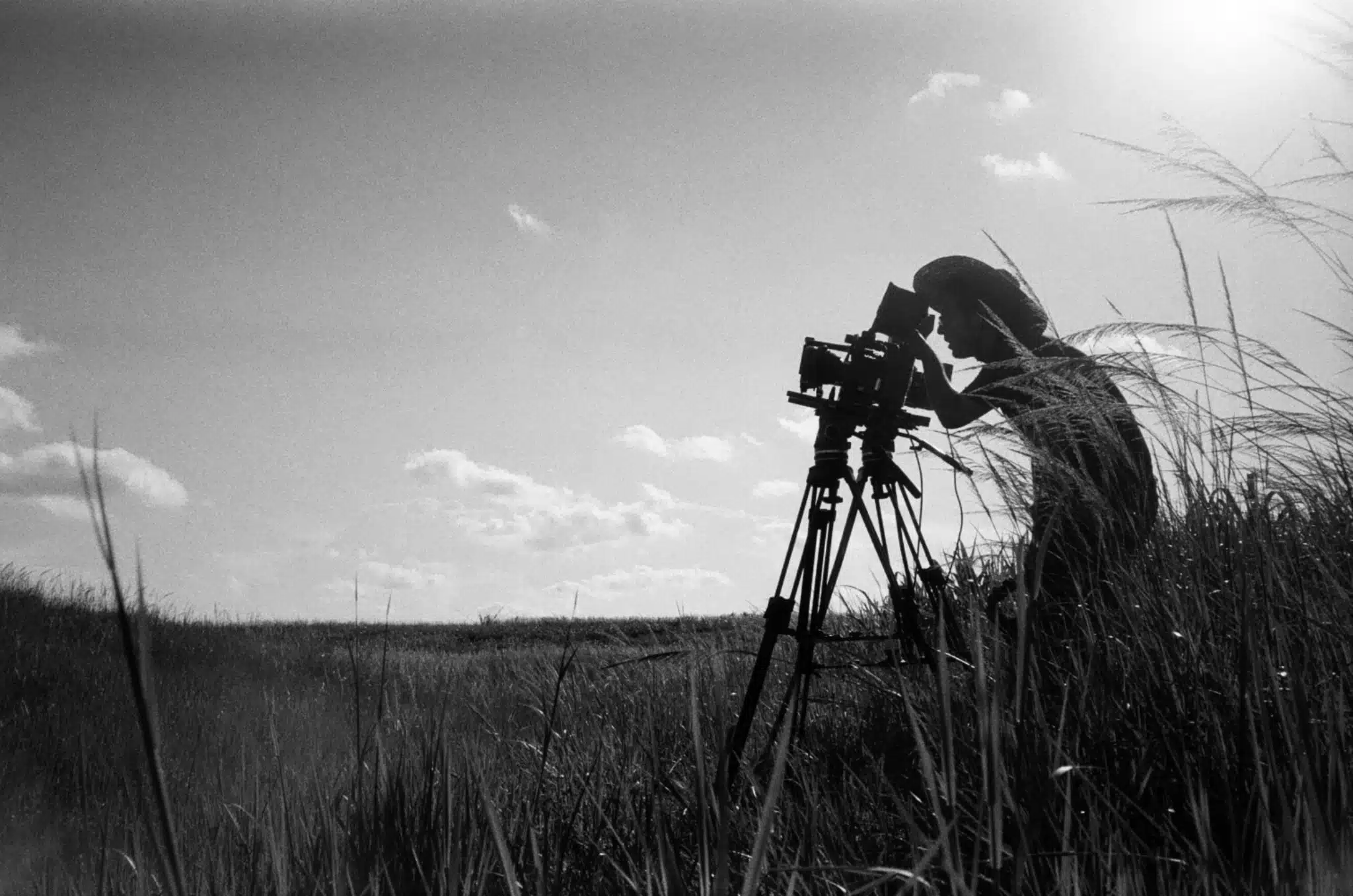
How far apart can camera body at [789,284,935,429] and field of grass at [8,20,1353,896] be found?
1.71ft

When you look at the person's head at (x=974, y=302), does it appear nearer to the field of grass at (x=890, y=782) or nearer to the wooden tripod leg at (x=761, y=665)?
the field of grass at (x=890, y=782)

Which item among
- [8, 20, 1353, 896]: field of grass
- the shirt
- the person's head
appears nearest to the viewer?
[8, 20, 1353, 896]: field of grass

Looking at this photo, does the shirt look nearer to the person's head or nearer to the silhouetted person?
the silhouetted person

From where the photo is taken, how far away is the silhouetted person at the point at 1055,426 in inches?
103

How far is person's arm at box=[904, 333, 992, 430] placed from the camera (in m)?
3.30

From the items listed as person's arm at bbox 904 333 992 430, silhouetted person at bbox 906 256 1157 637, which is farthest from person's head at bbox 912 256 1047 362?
person's arm at bbox 904 333 992 430

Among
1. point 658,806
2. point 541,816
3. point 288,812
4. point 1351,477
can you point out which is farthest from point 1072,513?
point 288,812

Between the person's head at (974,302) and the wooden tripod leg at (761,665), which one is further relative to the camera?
the person's head at (974,302)

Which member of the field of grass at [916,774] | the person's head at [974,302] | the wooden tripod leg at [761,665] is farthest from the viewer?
the person's head at [974,302]

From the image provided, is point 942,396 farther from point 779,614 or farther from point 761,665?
point 761,665

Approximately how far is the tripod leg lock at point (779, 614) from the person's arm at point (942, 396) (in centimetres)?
88

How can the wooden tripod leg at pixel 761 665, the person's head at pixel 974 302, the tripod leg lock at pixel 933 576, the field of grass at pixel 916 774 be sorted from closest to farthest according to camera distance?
the field of grass at pixel 916 774, the wooden tripod leg at pixel 761 665, the tripod leg lock at pixel 933 576, the person's head at pixel 974 302

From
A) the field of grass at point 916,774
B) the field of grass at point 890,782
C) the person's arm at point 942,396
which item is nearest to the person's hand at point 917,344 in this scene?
the person's arm at point 942,396

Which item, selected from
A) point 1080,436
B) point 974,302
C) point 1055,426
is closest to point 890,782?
point 1055,426
